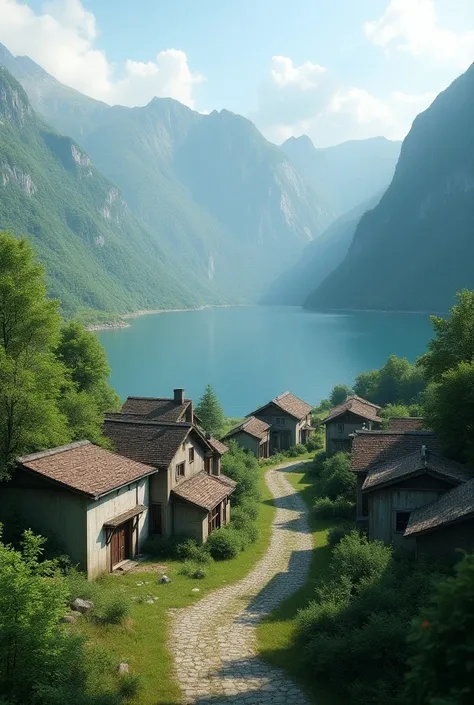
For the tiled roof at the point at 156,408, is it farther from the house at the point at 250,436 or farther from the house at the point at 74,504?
the house at the point at 74,504

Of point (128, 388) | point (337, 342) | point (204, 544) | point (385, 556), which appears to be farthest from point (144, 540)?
point (337, 342)

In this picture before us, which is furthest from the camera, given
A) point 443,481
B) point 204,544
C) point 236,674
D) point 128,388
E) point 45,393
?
point 128,388

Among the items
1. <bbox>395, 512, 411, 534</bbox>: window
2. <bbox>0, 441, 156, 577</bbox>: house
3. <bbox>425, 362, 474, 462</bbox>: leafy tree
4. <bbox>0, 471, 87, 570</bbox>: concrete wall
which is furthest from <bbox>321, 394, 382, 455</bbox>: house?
<bbox>0, 471, 87, 570</bbox>: concrete wall

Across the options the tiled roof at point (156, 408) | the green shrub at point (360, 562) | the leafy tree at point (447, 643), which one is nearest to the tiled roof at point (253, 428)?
the tiled roof at point (156, 408)

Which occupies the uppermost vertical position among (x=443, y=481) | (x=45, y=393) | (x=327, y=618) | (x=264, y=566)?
(x=45, y=393)

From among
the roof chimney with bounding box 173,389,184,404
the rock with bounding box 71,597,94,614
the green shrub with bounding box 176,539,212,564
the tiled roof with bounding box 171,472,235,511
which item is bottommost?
the green shrub with bounding box 176,539,212,564

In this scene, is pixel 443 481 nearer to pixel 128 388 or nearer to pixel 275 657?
pixel 275 657

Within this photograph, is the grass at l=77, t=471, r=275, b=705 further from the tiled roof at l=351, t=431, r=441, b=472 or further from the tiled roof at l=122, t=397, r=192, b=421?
the tiled roof at l=122, t=397, r=192, b=421
